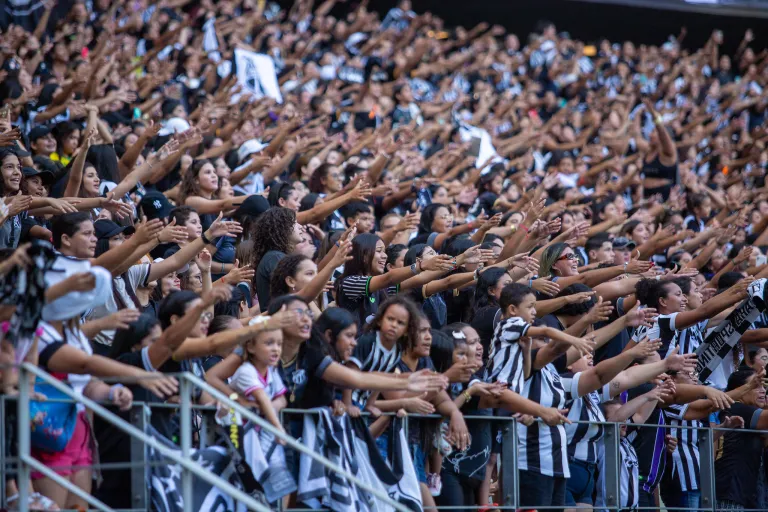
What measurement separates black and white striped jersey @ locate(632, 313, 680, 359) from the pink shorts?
4.47 meters

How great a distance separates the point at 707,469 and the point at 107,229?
13.9ft

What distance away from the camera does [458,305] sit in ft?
28.8

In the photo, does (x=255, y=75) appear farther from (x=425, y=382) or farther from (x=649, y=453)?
(x=425, y=382)

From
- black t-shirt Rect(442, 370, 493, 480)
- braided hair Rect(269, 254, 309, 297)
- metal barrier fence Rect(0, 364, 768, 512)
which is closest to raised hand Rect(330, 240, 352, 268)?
braided hair Rect(269, 254, 309, 297)

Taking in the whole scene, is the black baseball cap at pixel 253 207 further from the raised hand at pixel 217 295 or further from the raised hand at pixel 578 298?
the raised hand at pixel 217 295

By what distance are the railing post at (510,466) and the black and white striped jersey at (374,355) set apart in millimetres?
770

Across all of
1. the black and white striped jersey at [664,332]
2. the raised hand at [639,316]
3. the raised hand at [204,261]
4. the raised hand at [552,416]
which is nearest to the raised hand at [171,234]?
the raised hand at [204,261]

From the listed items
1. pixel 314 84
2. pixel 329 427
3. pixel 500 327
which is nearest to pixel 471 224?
pixel 500 327

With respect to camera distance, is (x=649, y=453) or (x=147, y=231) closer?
(x=147, y=231)

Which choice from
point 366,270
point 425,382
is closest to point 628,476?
point 366,270

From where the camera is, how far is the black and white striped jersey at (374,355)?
6.38 metres

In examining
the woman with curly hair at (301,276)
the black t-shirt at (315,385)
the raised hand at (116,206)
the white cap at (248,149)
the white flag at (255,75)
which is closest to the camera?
the black t-shirt at (315,385)

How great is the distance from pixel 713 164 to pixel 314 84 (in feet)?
21.5

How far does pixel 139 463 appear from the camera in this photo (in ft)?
17.4
